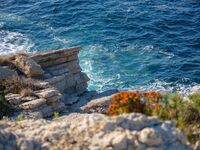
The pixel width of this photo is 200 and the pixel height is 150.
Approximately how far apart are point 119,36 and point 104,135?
132 ft

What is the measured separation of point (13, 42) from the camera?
50.5 m

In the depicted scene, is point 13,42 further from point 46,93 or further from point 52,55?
point 46,93

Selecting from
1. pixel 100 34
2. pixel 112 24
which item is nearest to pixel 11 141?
pixel 100 34

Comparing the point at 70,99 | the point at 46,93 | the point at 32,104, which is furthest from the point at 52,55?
the point at 32,104

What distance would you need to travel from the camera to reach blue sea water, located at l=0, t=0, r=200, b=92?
145 ft

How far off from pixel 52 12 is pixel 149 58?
60.5 feet

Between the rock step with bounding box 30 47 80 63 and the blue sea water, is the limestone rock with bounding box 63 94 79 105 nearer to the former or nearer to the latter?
the rock step with bounding box 30 47 80 63

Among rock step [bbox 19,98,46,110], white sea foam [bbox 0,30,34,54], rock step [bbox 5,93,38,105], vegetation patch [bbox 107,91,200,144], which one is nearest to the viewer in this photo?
vegetation patch [bbox 107,91,200,144]

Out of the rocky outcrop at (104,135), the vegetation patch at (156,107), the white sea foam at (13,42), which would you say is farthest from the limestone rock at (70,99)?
the white sea foam at (13,42)

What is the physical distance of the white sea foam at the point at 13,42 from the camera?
48281 mm

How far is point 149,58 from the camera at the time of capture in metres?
47.4

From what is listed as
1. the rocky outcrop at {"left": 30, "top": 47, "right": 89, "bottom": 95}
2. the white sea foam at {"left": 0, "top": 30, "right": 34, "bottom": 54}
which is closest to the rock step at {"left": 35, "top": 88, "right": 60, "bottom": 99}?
the rocky outcrop at {"left": 30, "top": 47, "right": 89, "bottom": 95}

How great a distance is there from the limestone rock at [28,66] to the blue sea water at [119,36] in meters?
10.6

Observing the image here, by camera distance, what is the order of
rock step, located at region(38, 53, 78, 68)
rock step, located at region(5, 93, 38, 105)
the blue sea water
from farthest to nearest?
the blue sea water → rock step, located at region(38, 53, 78, 68) → rock step, located at region(5, 93, 38, 105)
